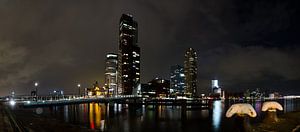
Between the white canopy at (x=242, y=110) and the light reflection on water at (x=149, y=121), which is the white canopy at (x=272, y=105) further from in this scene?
the light reflection on water at (x=149, y=121)

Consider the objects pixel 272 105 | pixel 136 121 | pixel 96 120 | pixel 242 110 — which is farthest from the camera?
pixel 96 120

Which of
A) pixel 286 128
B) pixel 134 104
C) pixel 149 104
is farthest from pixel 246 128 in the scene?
pixel 149 104

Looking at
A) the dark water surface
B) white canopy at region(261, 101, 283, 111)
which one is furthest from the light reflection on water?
white canopy at region(261, 101, 283, 111)

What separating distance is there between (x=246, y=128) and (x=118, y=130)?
4930 centimetres

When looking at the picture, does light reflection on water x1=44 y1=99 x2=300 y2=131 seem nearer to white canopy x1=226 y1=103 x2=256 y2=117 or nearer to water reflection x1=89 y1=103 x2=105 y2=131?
water reflection x1=89 y1=103 x2=105 y2=131

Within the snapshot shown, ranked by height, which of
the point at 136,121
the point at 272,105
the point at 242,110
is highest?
the point at 242,110

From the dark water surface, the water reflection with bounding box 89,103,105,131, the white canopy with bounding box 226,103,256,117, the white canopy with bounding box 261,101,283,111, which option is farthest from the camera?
the water reflection with bounding box 89,103,105,131

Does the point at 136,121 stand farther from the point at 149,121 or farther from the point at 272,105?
the point at 272,105

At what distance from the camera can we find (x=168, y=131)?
6488 cm

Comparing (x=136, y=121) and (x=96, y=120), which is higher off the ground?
(x=96, y=120)

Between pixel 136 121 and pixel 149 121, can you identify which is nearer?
pixel 149 121

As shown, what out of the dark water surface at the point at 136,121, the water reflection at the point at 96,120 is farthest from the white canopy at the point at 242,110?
the water reflection at the point at 96,120

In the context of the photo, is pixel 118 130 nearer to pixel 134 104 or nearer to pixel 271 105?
pixel 271 105

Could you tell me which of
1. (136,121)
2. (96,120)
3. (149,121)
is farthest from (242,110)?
(96,120)
